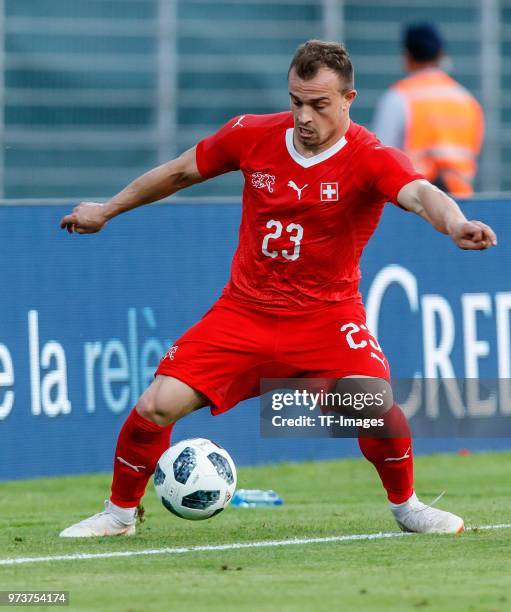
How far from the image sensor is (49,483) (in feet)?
33.4

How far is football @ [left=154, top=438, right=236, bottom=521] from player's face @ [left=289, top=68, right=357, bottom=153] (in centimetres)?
150

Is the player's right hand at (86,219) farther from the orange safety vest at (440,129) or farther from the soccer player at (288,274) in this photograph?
the orange safety vest at (440,129)

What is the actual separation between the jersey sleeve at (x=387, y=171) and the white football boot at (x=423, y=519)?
1475 millimetres

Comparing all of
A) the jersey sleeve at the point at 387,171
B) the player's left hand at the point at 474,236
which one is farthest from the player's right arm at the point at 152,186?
the player's left hand at the point at 474,236

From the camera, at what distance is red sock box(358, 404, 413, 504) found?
7.54 meters

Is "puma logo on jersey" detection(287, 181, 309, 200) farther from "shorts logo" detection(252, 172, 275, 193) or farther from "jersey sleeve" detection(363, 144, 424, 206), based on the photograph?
"jersey sleeve" detection(363, 144, 424, 206)

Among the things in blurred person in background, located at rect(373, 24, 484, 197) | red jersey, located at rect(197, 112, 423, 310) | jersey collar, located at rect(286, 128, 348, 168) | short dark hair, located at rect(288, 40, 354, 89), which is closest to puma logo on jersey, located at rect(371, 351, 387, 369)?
red jersey, located at rect(197, 112, 423, 310)

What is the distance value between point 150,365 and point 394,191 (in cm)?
384

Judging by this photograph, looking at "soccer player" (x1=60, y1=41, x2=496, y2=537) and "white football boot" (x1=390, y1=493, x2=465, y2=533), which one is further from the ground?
"soccer player" (x1=60, y1=41, x2=496, y2=537)

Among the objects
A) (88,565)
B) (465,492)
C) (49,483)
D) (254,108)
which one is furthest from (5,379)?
(254,108)

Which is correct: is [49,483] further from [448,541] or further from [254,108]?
[254,108]

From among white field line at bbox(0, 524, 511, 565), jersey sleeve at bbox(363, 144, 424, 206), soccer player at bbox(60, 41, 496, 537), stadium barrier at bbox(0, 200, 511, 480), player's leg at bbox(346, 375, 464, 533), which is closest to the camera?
white field line at bbox(0, 524, 511, 565)

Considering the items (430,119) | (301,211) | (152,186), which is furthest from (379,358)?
(430,119)

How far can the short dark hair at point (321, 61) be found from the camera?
7160 mm
